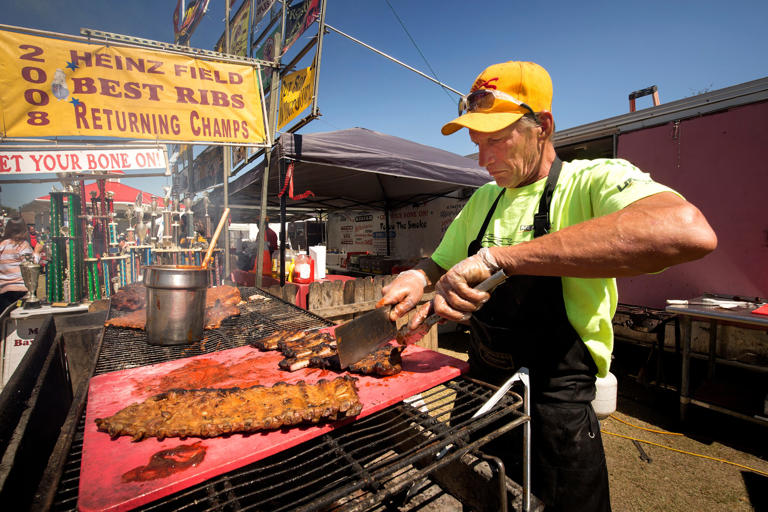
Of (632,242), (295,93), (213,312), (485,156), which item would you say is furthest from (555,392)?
(295,93)

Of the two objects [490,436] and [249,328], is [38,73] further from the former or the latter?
[490,436]

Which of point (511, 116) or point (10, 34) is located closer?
point (511, 116)

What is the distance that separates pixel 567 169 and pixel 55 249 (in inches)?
292

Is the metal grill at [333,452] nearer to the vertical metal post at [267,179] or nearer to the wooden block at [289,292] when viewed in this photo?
the wooden block at [289,292]

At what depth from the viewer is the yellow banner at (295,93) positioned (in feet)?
17.5

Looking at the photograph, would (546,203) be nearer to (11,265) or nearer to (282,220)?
(282,220)

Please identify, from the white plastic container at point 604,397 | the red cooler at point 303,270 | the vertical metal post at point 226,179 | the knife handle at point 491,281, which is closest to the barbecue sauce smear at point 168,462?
the knife handle at point 491,281

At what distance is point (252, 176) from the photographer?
6582 mm

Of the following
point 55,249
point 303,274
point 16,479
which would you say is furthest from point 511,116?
point 55,249

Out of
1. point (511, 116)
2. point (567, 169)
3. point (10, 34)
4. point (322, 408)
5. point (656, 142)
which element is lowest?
point (322, 408)

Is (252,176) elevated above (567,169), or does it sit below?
above

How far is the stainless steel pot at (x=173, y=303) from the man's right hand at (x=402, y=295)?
1463 mm

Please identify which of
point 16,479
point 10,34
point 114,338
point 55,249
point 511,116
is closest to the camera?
point 16,479

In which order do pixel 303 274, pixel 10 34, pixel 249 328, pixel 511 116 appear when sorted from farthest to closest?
pixel 303 274, pixel 10 34, pixel 249 328, pixel 511 116
